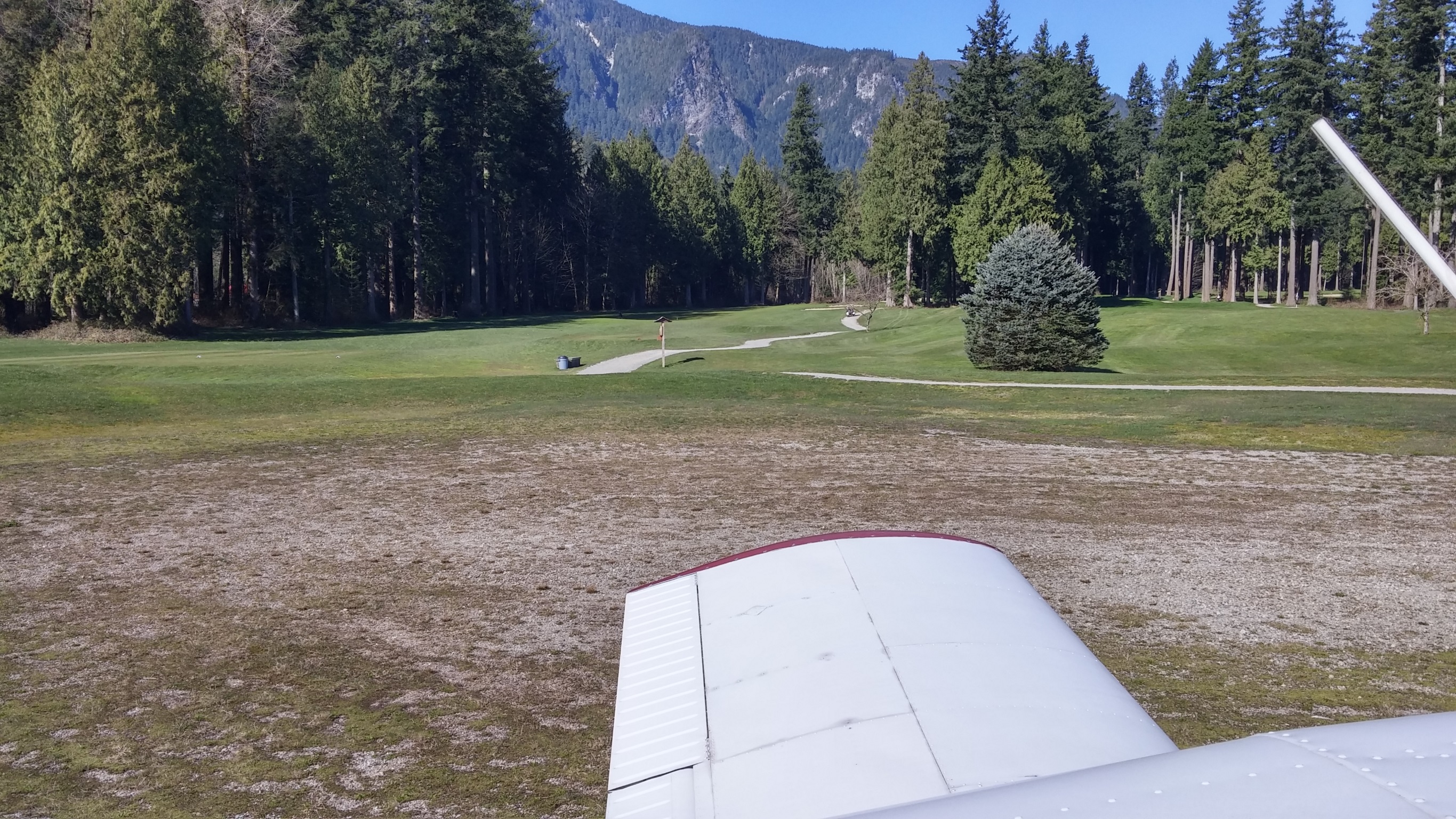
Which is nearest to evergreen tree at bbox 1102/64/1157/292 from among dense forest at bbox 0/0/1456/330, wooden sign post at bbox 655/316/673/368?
dense forest at bbox 0/0/1456/330

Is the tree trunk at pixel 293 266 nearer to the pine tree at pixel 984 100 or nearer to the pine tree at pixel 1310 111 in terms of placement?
the pine tree at pixel 984 100

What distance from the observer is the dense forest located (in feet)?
138

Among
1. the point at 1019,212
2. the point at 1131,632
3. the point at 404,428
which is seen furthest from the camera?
the point at 1019,212

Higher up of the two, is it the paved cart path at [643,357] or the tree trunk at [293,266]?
the tree trunk at [293,266]

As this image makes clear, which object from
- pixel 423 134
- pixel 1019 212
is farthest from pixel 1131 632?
pixel 423 134

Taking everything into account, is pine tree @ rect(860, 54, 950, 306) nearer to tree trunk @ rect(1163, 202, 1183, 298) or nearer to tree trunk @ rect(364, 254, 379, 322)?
tree trunk @ rect(1163, 202, 1183, 298)

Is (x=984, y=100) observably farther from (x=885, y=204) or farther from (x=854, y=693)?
(x=854, y=693)

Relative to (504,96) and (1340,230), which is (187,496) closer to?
(504,96)

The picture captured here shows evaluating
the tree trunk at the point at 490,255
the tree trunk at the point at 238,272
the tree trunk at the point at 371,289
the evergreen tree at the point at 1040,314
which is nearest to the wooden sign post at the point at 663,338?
the evergreen tree at the point at 1040,314

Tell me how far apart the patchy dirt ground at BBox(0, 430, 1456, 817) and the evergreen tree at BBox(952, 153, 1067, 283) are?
51450 mm

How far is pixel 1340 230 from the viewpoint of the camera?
3305 inches

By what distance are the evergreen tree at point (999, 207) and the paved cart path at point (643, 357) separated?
1650 cm

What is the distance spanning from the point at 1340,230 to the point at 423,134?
71.6 meters

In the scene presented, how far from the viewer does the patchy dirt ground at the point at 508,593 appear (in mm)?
5777
